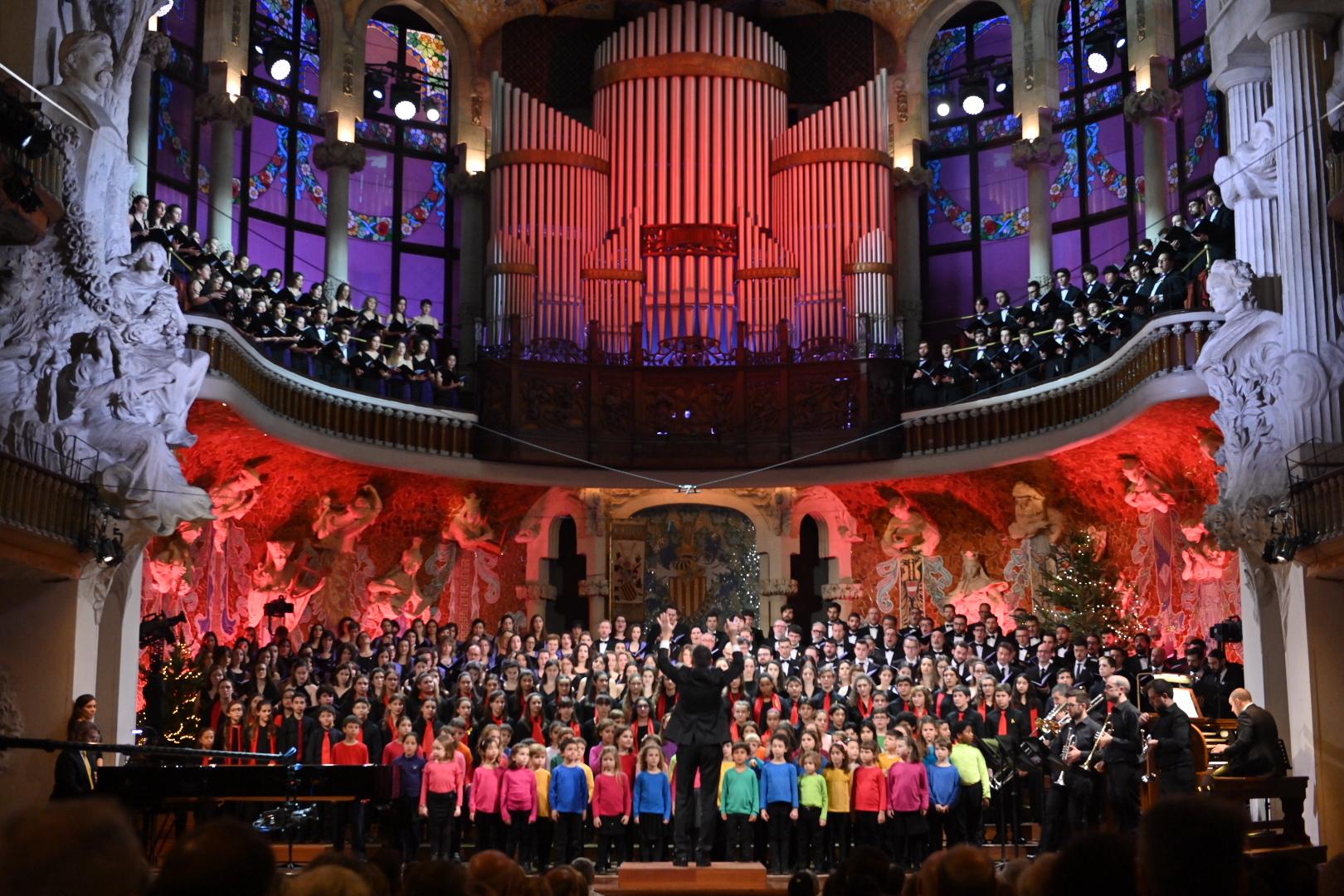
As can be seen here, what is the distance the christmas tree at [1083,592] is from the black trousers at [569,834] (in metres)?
6.54

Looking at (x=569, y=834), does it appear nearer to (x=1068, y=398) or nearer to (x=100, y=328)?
(x=100, y=328)

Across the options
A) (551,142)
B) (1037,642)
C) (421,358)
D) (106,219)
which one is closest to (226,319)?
(106,219)

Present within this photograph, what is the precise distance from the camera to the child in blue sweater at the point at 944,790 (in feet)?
36.0

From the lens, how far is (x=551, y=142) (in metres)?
18.4

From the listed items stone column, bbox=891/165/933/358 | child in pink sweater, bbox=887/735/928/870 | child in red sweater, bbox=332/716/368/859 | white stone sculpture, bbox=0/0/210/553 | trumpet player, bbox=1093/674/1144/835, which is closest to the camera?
trumpet player, bbox=1093/674/1144/835

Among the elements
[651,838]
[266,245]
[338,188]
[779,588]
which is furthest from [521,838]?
[338,188]

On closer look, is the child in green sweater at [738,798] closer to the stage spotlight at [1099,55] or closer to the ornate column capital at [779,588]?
the ornate column capital at [779,588]

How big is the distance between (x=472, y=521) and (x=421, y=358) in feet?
6.61

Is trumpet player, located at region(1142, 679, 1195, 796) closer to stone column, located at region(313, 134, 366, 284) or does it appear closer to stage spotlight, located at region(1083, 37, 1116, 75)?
stage spotlight, located at region(1083, 37, 1116, 75)

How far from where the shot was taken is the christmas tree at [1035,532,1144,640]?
Answer: 15.8 meters

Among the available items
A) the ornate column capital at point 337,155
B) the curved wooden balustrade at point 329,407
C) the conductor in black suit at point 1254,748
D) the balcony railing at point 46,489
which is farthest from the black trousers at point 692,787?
the ornate column capital at point 337,155

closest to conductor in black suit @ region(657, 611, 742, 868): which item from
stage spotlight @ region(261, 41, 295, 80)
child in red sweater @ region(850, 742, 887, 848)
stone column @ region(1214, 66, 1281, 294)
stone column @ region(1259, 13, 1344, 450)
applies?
child in red sweater @ region(850, 742, 887, 848)

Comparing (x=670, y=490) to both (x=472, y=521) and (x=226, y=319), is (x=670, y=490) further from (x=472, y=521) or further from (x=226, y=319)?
(x=226, y=319)

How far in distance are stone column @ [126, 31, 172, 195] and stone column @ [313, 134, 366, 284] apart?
244 centimetres
